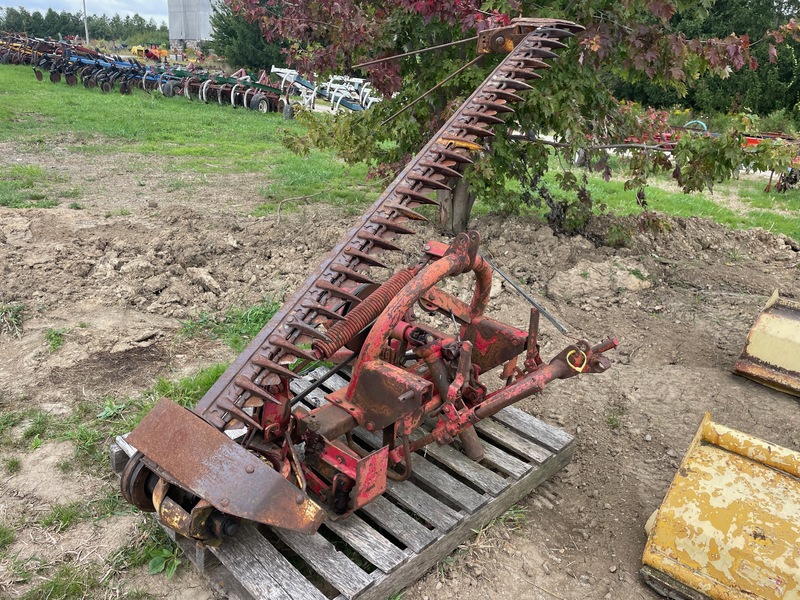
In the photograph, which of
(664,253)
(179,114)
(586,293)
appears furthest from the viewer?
(179,114)

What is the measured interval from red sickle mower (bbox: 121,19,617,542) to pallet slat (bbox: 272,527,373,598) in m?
0.15

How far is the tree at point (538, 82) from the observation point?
15.0 ft

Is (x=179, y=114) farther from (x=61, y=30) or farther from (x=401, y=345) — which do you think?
(x=61, y=30)

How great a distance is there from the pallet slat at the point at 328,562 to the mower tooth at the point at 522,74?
261 centimetres

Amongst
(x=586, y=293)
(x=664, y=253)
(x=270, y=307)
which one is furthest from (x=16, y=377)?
(x=664, y=253)

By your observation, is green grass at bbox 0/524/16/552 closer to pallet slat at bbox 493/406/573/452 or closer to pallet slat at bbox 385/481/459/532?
pallet slat at bbox 385/481/459/532

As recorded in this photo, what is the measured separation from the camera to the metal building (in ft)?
115

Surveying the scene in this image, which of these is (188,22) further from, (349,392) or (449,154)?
(349,392)

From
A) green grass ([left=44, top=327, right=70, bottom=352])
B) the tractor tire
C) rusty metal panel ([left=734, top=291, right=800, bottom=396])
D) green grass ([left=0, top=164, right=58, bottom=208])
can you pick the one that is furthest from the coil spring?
the tractor tire

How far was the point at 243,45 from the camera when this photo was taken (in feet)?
71.7

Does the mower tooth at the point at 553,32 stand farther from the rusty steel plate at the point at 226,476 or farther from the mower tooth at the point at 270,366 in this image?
the rusty steel plate at the point at 226,476

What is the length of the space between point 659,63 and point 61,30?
43932 millimetres

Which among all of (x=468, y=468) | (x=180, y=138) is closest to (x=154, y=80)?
(x=180, y=138)

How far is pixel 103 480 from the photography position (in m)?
3.05
